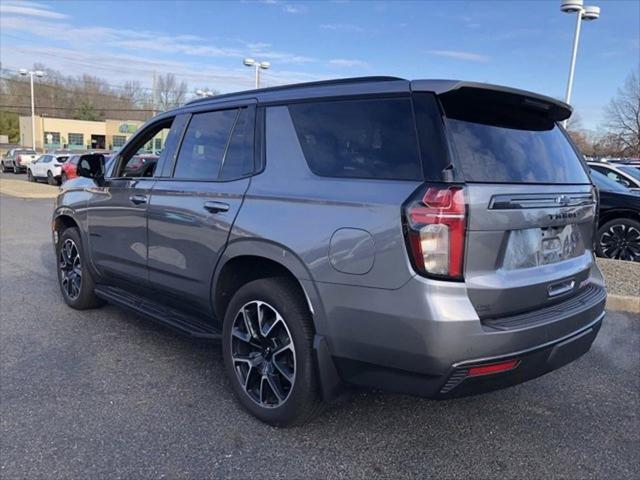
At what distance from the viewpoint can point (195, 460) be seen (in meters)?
2.88

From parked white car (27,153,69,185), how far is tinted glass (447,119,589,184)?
2744cm

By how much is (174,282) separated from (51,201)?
50.3ft

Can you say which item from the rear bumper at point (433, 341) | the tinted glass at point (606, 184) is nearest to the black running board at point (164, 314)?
the rear bumper at point (433, 341)

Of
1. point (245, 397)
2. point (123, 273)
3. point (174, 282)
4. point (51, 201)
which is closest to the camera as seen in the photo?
point (245, 397)

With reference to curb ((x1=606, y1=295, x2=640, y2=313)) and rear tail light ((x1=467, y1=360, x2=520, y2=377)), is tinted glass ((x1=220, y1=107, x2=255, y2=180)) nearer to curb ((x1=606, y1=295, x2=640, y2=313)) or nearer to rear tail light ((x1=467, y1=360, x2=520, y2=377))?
rear tail light ((x1=467, y1=360, x2=520, y2=377))

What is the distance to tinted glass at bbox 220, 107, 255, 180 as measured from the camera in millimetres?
3469

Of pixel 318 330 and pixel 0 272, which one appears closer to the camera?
pixel 318 330

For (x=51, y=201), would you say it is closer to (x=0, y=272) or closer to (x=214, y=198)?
(x=0, y=272)

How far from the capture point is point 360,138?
2.89 meters

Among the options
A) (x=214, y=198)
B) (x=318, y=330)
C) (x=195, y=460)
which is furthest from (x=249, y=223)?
(x=195, y=460)

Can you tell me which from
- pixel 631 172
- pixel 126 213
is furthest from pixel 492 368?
pixel 631 172

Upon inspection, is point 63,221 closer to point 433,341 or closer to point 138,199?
point 138,199

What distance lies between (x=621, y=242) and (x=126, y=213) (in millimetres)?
7397

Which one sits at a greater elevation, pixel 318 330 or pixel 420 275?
pixel 420 275
